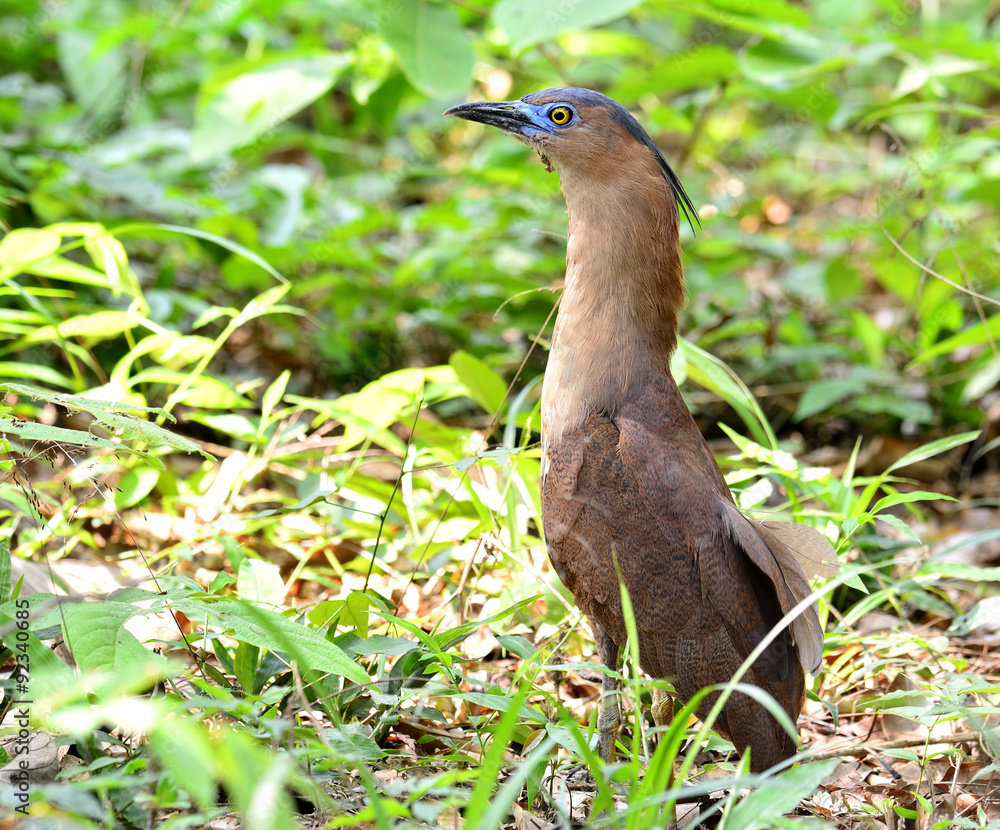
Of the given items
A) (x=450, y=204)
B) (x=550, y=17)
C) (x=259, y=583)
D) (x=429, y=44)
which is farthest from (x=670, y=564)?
(x=450, y=204)

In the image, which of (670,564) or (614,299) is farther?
(614,299)

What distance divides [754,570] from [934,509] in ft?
8.86

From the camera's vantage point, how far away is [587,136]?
286 centimetres

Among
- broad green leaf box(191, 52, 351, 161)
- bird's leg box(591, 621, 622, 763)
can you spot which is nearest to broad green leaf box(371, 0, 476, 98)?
broad green leaf box(191, 52, 351, 161)

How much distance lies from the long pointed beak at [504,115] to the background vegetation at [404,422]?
2.07ft

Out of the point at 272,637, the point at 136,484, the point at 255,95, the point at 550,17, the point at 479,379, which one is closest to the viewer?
the point at 272,637

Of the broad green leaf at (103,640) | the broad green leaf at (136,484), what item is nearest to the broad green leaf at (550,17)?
the broad green leaf at (136,484)

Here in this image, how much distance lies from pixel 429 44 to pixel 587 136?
1758 mm

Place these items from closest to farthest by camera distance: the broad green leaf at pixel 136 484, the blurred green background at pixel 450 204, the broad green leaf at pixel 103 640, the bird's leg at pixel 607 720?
1. the broad green leaf at pixel 103 640
2. the bird's leg at pixel 607 720
3. the broad green leaf at pixel 136 484
4. the blurred green background at pixel 450 204

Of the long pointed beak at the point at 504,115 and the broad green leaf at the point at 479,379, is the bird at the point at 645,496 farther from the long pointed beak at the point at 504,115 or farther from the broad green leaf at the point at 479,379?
the broad green leaf at the point at 479,379

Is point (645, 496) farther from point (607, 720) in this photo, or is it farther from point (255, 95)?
point (255, 95)

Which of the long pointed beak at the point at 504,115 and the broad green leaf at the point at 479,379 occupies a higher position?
the long pointed beak at the point at 504,115

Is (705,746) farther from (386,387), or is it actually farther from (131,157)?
(131,157)

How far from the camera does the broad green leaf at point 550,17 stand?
12.1 feet
